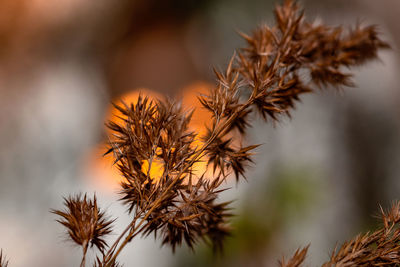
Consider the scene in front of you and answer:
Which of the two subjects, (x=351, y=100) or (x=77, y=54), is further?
(x=77, y=54)

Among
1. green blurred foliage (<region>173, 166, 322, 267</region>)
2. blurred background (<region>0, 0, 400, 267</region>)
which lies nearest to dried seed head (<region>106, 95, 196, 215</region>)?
blurred background (<region>0, 0, 400, 267</region>)

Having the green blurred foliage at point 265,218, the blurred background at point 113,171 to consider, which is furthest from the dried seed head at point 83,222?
the green blurred foliage at point 265,218

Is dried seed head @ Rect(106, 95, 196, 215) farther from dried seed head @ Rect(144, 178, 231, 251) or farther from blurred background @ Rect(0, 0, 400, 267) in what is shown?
blurred background @ Rect(0, 0, 400, 267)

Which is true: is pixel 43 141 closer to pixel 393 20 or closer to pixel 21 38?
pixel 21 38

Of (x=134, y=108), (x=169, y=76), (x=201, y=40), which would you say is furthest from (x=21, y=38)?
(x=134, y=108)

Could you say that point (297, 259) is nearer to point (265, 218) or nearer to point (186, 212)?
point (186, 212)
